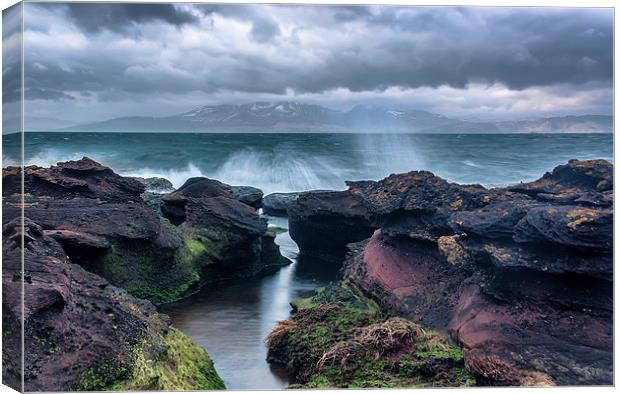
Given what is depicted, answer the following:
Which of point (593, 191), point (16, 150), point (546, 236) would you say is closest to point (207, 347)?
point (16, 150)

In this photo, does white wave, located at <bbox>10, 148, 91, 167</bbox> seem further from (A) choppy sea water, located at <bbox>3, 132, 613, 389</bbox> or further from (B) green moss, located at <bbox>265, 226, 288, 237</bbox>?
(B) green moss, located at <bbox>265, 226, 288, 237</bbox>

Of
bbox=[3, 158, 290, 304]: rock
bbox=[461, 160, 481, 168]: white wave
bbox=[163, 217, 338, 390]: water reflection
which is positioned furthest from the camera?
bbox=[3, 158, 290, 304]: rock

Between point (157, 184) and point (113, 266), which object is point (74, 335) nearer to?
point (113, 266)

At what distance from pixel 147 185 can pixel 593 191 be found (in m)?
6.58

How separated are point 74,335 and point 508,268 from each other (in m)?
4.12

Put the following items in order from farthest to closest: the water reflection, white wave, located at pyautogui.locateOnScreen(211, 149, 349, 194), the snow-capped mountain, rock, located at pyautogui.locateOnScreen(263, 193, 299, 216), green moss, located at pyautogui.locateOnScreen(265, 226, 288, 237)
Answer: green moss, located at pyautogui.locateOnScreen(265, 226, 288, 237)
rock, located at pyautogui.locateOnScreen(263, 193, 299, 216)
white wave, located at pyautogui.locateOnScreen(211, 149, 349, 194)
the snow-capped mountain
the water reflection

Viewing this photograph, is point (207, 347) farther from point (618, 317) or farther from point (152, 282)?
point (618, 317)

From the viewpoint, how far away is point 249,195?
1144 centimetres

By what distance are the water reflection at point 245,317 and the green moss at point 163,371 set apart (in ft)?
0.79

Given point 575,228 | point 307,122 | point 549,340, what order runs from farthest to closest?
point 307,122 < point 549,340 < point 575,228

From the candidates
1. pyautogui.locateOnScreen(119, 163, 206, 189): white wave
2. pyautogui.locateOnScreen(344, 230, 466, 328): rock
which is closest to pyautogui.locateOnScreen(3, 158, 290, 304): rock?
pyautogui.locateOnScreen(119, 163, 206, 189): white wave

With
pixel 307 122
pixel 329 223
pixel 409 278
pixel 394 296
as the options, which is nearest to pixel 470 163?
pixel 409 278

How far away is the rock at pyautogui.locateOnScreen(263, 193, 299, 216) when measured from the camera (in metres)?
11.0

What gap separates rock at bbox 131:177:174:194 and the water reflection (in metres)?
1.81
